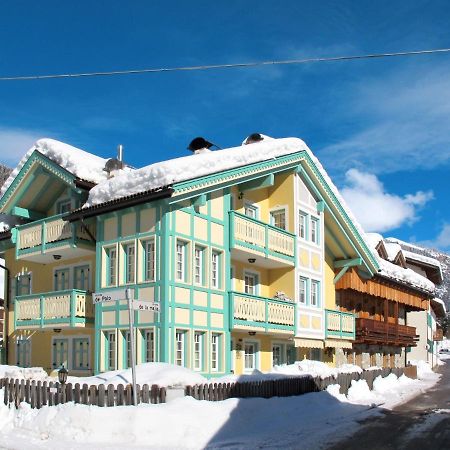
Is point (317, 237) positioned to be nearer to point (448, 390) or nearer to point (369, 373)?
point (369, 373)

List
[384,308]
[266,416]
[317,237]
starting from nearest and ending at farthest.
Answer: [266,416], [317,237], [384,308]

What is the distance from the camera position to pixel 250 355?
2506 cm

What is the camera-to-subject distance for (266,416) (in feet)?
52.3

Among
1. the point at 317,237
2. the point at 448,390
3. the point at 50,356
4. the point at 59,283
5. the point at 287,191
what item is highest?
the point at 287,191

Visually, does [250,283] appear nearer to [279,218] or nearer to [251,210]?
[251,210]

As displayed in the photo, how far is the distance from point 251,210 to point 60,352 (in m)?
9.14

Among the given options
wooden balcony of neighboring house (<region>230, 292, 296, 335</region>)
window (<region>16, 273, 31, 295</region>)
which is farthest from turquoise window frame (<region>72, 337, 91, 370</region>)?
wooden balcony of neighboring house (<region>230, 292, 296, 335</region>)

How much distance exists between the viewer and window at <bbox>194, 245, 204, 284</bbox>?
21.6 metres

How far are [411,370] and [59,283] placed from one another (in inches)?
788

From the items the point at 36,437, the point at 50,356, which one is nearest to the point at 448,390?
the point at 50,356

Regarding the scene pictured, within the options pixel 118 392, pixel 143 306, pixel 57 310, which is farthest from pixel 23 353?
pixel 143 306

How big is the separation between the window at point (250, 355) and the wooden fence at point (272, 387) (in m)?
3.66

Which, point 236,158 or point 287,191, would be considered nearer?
point 236,158

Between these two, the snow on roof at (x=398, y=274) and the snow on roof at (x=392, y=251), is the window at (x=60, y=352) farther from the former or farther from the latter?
the snow on roof at (x=392, y=251)
